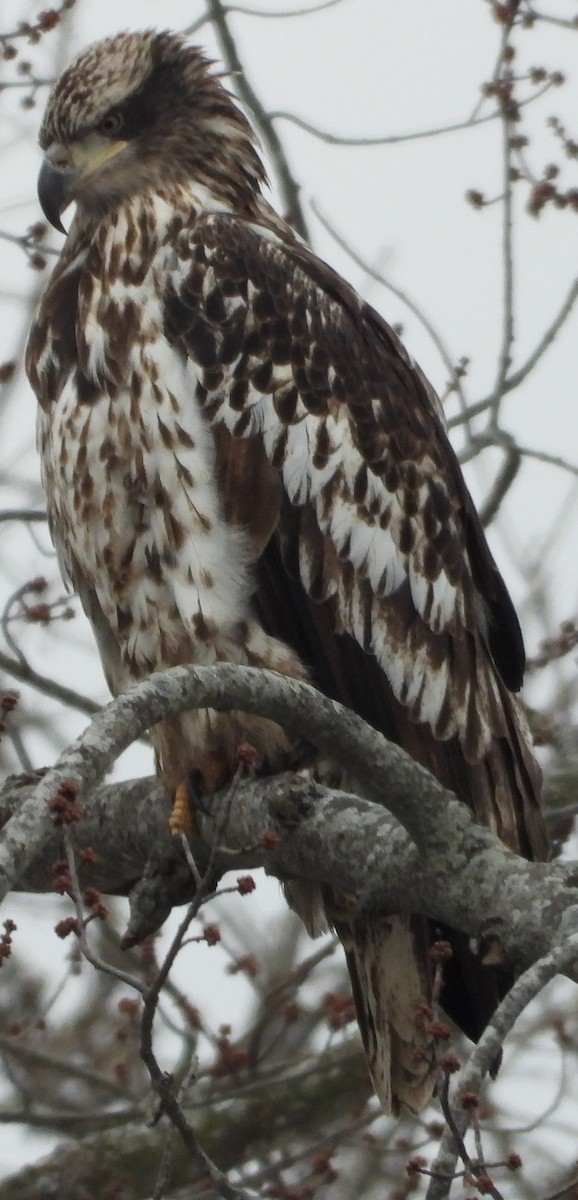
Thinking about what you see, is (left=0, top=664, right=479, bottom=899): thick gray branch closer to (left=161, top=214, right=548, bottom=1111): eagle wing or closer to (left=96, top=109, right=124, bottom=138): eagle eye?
(left=161, top=214, right=548, bottom=1111): eagle wing

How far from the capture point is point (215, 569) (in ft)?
16.0

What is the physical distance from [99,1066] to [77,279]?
4001 millimetres

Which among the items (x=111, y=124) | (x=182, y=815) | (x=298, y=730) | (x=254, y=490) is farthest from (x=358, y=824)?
(x=111, y=124)

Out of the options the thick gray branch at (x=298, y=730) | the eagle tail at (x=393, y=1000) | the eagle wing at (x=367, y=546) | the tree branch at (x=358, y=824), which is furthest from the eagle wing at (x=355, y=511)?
the thick gray branch at (x=298, y=730)

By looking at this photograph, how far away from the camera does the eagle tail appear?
5277 millimetres

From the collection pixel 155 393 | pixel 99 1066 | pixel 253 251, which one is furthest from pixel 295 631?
pixel 99 1066

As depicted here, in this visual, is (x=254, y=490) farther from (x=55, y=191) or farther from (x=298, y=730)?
(x=298, y=730)

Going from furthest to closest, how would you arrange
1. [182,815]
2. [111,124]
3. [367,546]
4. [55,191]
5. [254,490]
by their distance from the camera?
[111,124] < [55,191] < [367,546] < [254,490] < [182,815]

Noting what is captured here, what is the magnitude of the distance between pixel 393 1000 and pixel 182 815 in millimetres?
937

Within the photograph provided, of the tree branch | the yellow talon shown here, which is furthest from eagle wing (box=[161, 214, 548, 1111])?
the tree branch

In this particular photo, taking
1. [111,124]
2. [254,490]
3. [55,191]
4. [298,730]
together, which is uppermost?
[111,124]

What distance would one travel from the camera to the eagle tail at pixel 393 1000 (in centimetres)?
528

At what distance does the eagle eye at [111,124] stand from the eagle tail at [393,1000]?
244 centimetres

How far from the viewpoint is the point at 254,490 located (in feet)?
16.5
